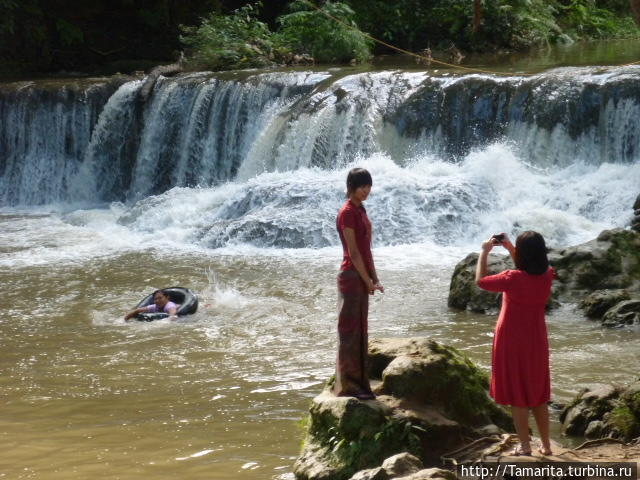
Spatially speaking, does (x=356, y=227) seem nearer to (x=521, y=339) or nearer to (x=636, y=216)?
(x=521, y=339)

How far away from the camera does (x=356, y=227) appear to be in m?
5.60

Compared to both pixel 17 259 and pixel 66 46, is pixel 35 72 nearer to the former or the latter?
pixel 66 46

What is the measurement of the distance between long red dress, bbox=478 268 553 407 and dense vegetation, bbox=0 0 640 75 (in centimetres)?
1707

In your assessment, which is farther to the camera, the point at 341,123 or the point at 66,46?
the point at 66,46

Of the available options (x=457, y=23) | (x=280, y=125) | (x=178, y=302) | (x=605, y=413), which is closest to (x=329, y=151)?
(x=280, y=125)

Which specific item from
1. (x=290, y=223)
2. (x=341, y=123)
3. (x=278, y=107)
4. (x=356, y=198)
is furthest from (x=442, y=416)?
(x=278, y=107)

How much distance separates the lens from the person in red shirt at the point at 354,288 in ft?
18.3

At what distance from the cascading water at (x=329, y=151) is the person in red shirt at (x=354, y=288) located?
7749 millimetres

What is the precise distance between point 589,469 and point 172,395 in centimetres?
363

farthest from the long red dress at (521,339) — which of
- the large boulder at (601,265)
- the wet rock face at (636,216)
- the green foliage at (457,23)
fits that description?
the green foliage at (457,23)

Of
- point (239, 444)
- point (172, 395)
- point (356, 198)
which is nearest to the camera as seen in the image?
point (356, 198)

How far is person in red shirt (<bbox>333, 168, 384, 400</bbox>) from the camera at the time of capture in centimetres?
559

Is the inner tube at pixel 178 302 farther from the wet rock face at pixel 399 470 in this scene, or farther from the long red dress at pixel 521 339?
the long red dress at pixel 521 339

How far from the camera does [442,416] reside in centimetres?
567
